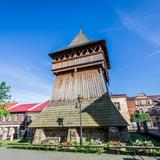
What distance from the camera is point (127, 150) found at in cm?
796

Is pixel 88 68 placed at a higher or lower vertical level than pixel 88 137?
higher

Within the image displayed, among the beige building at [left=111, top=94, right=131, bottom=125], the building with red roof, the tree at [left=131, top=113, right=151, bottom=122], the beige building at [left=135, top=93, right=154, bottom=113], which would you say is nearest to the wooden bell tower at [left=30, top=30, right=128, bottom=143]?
the tree at [left=131, top=113, right=151, bottom=122]

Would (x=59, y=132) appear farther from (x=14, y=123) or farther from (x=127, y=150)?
(x=14, y=123)

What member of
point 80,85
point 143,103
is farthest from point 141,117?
point 143,103

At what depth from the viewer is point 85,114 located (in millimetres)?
11578

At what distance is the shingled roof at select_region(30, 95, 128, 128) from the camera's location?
10297 mm

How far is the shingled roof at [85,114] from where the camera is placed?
1030cm

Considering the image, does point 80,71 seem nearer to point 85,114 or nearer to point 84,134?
point 85,114

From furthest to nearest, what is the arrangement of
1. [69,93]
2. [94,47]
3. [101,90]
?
[94,47] < [69,93] < [101,90]

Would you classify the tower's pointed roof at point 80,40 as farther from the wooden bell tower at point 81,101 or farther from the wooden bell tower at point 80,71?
the wooden bell tower at point 80,71

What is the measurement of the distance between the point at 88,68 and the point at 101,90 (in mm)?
3381

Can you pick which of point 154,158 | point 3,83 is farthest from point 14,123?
point 154,158

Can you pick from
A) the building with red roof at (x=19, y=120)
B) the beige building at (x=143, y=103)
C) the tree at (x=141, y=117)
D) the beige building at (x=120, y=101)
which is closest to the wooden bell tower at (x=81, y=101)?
the tree at (x=141, y=117)

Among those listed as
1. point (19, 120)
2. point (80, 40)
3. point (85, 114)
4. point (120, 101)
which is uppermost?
point (80, 40)
